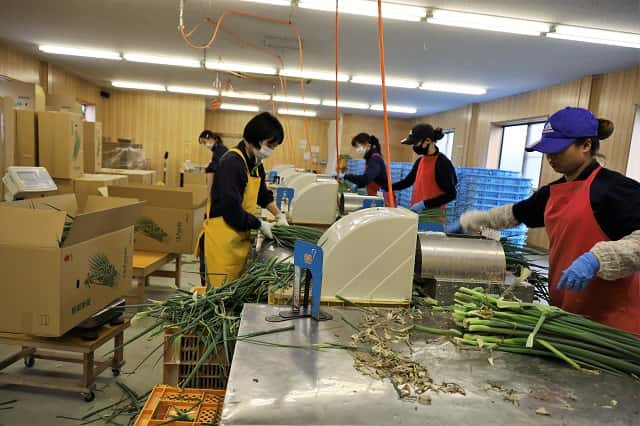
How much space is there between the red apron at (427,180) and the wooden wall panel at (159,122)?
30.2ft

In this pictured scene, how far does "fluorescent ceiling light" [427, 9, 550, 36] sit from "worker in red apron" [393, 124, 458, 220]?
4.31 feet

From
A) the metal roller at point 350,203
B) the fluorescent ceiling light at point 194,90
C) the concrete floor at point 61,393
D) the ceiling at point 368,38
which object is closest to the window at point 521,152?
the ceiling at point 368,38

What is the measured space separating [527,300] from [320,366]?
0.80m

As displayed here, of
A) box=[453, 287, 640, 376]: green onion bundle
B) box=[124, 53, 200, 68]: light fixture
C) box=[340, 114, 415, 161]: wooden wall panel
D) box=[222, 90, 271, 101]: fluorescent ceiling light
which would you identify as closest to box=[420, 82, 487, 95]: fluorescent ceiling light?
box=[222, 90, 271, 101]: fluorescent ceiling light

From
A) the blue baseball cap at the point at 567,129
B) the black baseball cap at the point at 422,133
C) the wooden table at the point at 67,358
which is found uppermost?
the black baseball cap at the point at 422,133

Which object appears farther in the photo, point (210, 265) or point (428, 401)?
point (210, 265)

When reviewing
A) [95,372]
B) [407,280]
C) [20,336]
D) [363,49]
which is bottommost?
[95,372]

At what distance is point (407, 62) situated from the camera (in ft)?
20.4

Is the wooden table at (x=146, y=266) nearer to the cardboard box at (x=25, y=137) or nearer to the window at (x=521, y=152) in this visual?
the cardboard box at (x=25, y=137)

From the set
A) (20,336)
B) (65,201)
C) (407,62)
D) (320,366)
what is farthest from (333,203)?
(407,62)

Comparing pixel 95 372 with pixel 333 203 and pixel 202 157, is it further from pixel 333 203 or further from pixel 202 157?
pixel 202 157

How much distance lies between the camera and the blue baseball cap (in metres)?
1.51

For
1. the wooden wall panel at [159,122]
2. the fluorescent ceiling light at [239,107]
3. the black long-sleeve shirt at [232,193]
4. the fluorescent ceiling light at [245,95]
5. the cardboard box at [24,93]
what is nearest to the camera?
the black long-sleeve shirt at [232,193]

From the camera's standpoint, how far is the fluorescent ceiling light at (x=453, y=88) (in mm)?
7723
